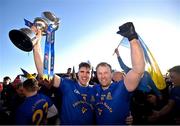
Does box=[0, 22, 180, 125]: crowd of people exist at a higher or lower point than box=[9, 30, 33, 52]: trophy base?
lower

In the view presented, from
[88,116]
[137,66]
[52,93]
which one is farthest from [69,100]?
[52,93]

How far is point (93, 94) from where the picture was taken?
337cm

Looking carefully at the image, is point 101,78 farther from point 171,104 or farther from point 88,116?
point 171,104

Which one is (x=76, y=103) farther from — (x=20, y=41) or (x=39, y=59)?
(x=20, y=41)

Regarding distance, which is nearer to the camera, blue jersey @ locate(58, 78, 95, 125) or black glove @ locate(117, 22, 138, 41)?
black glove @ locate(117, 22, 138, 41)

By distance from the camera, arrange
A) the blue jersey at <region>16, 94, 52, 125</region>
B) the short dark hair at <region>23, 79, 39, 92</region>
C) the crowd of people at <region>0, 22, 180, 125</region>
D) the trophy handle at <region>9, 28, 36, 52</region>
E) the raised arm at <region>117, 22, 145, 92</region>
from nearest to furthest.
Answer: the raised arm at <region>117, 22, 145, 92</region>
the crowd of people at <region>0, 22, 180, 125</region>
the trophy handle at <region>9, 28, 36, 52</region>
the blue jersey at <region>16, 94, 52, 125</region>
the short dark hair at <region>23, 79, 39, 92</region>

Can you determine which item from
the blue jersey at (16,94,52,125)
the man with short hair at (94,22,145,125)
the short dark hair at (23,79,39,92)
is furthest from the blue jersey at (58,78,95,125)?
the short dark hair at (23,79,39,92)

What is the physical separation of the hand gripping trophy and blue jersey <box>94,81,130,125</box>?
0.85 meters

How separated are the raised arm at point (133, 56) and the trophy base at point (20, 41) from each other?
117 cm

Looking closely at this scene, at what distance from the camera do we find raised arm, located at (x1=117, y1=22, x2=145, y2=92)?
2732 millimetres

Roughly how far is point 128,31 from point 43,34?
1.29 metres

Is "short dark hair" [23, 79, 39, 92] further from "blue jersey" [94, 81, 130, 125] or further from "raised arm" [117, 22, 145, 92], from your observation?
"raised arm" [117, 22, 145, 92]

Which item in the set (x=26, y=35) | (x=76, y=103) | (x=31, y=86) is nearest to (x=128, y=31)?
(x=76, y=103)

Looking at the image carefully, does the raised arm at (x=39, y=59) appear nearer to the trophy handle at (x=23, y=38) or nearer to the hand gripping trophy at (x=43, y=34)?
the hand gripping trophy at (x=43, y=34)
